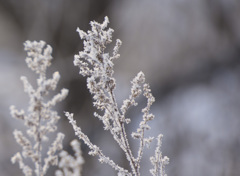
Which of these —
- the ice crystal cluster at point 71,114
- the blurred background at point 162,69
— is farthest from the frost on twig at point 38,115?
the blurred background at point 162,69

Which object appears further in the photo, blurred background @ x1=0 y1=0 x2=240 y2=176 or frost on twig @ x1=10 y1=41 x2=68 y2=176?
blurred background @ x1=0 y1=0 x2=240 y2=176

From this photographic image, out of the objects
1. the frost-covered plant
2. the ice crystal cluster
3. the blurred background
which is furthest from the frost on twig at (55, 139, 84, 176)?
the blurred background

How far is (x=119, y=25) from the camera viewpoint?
529 centimetres

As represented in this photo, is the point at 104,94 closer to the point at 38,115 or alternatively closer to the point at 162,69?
the point at 38,115

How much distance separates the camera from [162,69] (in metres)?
4.97

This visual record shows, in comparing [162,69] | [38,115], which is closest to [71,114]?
[38,115]

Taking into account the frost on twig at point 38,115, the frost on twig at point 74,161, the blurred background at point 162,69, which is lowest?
the frost on twig at point 74,161

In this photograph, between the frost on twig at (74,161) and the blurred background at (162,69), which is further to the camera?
the blurred background at (162,69)

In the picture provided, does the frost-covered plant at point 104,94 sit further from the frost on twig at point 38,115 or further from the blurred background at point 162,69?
the blurred background at point 162,69

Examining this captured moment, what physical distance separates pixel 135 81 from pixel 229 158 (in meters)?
3.69

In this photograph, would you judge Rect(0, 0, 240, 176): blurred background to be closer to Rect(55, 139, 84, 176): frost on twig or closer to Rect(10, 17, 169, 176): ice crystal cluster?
Rect(10, 17, 169, 176): ice crystal cluster

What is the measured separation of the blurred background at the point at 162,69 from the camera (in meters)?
4.41

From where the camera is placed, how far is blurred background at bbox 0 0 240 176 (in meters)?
4.41

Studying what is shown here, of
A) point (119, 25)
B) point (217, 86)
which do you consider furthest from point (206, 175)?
point (119, 25)
